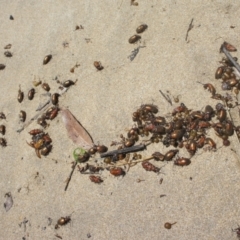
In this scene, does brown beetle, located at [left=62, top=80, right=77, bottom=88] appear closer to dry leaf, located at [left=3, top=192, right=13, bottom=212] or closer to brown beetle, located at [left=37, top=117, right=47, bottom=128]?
brown beetle, located at [left=37, top=117, right=47, bottom=128]

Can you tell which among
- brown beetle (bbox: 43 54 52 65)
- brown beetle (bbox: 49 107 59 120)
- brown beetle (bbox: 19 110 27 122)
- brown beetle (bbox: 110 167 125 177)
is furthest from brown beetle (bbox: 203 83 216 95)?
brown beetle (bbox: 19 110 27 122)

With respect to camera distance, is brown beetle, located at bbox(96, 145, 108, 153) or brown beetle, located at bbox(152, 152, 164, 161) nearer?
brown beetle, located at bbox(152, 152, 164, 161)

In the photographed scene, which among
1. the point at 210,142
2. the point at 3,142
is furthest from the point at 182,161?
the point at 3,142

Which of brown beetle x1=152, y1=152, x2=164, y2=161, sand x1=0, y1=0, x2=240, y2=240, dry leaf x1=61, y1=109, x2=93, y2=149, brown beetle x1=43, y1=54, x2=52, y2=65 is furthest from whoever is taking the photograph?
brown beetle x1=43, y1=54, x2=52, y2=65

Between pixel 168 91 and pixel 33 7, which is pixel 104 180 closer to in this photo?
pixel 168 91

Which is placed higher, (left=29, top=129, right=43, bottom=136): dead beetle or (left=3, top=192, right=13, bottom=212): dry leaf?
(left=29, top=129, right=43, bottom=136): dead beetle

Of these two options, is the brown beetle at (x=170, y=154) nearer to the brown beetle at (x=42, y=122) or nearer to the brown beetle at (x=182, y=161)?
the brown beetle at (x=182, y=161)

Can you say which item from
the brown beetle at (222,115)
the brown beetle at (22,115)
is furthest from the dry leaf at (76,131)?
the brown beetle at (222,115)
